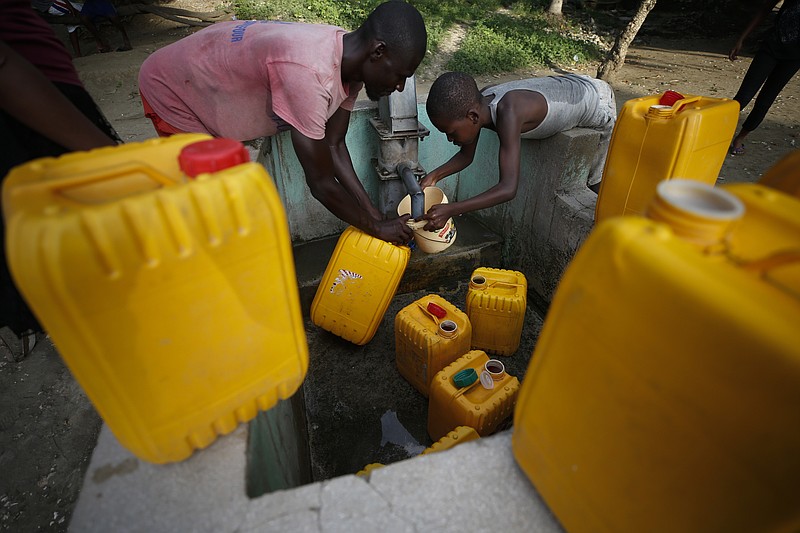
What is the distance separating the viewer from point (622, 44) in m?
7.45

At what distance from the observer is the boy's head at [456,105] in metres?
2.64

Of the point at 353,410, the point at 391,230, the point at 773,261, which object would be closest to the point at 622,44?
the point at 391,230

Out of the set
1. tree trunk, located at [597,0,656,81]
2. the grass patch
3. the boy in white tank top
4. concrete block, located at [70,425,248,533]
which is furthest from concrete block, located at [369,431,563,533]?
tree trunk, located at [597,0,656,81]

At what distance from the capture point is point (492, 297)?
2.66 metres

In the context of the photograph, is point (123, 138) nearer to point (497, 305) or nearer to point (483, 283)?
point (483, 283)

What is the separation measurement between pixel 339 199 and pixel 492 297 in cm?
112

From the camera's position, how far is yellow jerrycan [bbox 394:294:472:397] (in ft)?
7.82

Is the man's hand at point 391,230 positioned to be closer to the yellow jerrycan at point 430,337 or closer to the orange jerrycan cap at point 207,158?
the yellow jerrycan at point 430,337

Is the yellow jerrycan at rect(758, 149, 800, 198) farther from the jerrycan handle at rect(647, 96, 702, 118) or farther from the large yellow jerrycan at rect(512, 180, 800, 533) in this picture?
the jerrycan handle at rect(647, 96, 702, 118)

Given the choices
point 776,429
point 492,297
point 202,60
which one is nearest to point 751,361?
point 776,429

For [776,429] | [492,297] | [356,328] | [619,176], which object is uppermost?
[776,429]

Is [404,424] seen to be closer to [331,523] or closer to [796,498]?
[331,523]

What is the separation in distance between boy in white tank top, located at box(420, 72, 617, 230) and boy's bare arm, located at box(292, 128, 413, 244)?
0.82 feet

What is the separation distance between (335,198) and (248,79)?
754 millimetres
